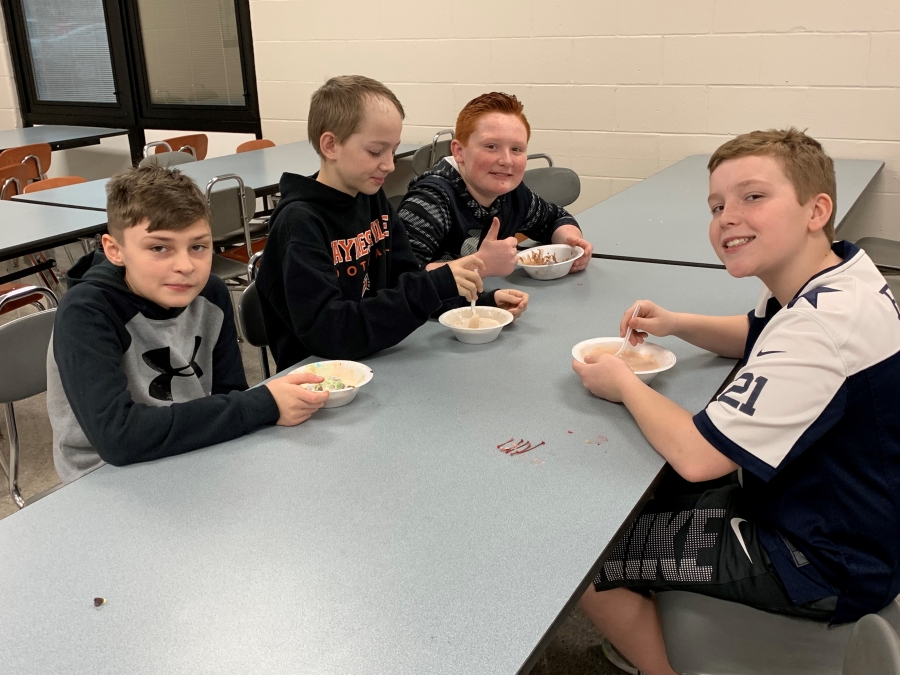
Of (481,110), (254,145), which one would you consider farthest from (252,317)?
(254,145)

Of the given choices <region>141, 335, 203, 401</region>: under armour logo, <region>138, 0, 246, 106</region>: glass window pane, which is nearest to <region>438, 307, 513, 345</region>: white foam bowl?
<region>141, 335, 203, 401</region>: under armour logo

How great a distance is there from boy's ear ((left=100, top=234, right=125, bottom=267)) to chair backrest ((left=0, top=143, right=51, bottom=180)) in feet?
11.9

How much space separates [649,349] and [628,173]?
107 inches

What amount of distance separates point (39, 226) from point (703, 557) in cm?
262

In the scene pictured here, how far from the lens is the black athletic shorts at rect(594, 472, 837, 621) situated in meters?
1.11

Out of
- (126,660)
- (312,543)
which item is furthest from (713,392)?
(126,660)

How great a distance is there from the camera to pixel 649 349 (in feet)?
4.72

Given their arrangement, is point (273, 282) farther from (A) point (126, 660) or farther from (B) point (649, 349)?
(A) point (126, 660)

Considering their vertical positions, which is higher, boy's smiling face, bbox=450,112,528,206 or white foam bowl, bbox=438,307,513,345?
boy's smiling face, bbox=450,112,528,206

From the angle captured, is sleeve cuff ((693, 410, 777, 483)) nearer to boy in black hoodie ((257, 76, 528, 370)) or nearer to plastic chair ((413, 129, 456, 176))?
boy in black hoodie ((257, 76, 528, 370))

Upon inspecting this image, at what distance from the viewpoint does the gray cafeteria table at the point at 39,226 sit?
8.62 ft

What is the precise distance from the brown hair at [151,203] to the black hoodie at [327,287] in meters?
0.20

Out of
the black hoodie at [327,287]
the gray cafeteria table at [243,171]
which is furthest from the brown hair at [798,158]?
the gray cafeteria table at [243,171]

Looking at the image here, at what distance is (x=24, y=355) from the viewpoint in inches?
64.1
